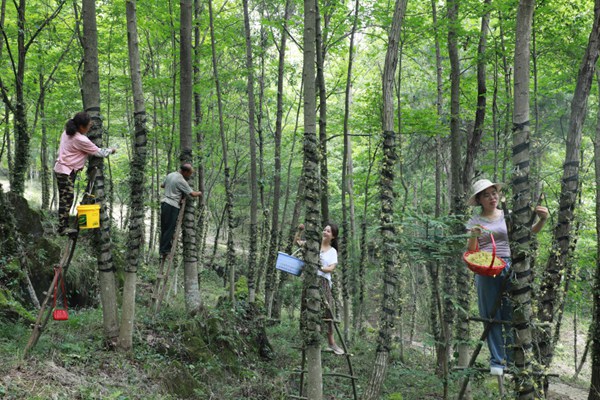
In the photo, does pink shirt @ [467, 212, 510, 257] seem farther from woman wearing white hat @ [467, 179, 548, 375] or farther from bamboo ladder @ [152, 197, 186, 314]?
bamboo ladder @ [152, 197, 186, 314]

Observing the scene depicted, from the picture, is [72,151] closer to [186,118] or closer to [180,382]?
[186,118]

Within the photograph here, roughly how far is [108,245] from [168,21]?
7.84 meters

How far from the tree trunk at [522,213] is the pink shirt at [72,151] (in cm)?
453

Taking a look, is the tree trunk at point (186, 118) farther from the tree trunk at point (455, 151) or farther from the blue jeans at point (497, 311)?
the blue jeans at point (497, 311)

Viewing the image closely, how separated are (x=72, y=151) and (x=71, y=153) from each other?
0.03 meters

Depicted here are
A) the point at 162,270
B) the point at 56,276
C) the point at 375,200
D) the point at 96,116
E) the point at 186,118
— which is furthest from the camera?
the point at 375,200

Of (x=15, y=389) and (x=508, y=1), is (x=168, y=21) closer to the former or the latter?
(x=508, y=1)

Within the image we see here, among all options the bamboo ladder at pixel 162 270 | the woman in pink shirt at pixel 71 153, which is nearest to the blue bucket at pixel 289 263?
the woman in pink shirt at pixel 71 153

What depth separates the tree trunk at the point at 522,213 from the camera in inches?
147

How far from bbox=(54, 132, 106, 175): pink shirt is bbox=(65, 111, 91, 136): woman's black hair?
5 cm

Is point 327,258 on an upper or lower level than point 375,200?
lower

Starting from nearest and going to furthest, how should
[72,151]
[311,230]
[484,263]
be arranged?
[484,263] < [311,230] < [72,151]

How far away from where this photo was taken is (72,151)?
535 centimetres

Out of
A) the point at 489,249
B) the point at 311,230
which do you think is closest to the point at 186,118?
the point at 311,230
